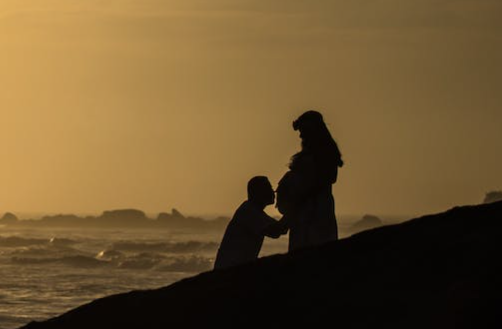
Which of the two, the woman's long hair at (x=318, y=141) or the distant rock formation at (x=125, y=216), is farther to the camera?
the distant rock formation at (x=125, y=216)

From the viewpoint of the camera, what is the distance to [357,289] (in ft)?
27.8

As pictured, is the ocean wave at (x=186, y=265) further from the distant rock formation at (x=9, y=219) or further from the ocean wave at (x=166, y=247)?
the distant rock formation at (x=9, y=219)

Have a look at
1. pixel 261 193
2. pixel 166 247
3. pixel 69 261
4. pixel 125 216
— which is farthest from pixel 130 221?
pixel 261 193

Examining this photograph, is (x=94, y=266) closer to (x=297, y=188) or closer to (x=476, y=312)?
(x=297, y=188)

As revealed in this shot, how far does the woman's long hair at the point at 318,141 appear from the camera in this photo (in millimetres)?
10836

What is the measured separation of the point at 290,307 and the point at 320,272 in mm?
450

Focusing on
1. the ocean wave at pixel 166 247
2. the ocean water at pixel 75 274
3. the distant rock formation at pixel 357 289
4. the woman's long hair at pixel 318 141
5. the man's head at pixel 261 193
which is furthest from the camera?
the ocean wave at pixel 166 247

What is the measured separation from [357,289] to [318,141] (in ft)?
8.30

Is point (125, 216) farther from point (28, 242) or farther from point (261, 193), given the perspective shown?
point (261, 193)

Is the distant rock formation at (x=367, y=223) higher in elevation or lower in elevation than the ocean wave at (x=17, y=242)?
higher

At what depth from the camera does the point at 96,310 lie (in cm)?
924

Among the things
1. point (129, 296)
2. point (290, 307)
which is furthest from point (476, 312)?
point (129, 296)

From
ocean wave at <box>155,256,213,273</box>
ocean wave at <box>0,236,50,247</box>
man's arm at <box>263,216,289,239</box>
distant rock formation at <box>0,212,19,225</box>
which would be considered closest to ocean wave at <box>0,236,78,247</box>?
ocean wave at <box>0,236,50,247</box>

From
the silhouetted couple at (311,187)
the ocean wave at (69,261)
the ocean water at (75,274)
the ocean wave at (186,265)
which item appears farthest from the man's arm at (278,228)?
the ocean wave at (69,261)
